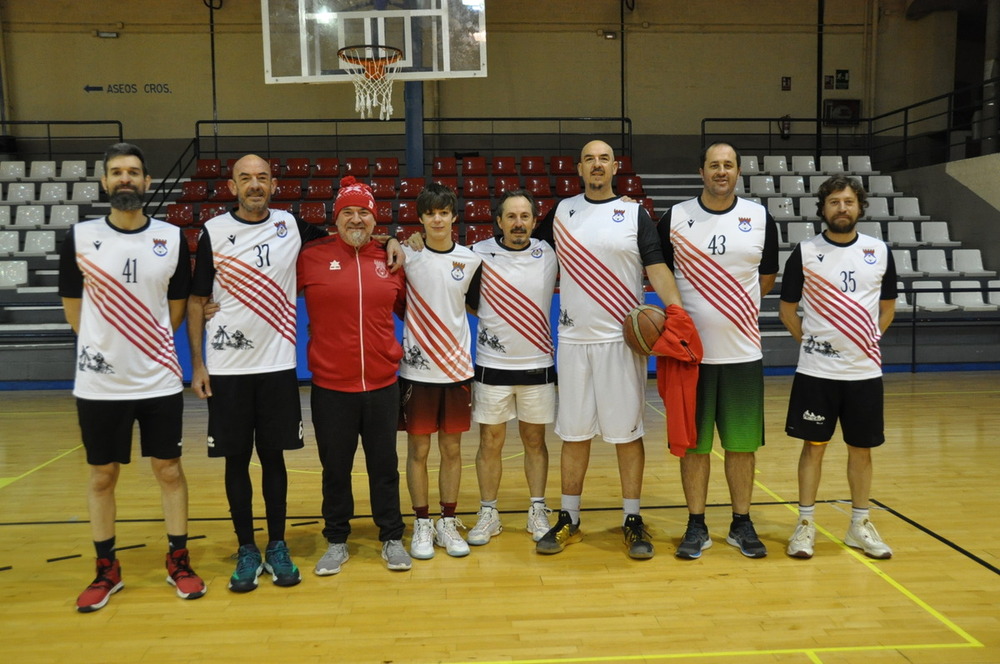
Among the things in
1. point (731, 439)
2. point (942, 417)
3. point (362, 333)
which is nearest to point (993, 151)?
point (942, 417)

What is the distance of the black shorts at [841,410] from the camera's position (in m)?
3.76

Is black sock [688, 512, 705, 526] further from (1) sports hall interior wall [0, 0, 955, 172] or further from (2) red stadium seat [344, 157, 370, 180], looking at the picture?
(1) sports hall interior wall [0, 0, 955, 172]

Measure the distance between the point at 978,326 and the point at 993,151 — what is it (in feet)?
11.5

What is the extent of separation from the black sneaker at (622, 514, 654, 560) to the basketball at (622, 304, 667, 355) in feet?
2.79

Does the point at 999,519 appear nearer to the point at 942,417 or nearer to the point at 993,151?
the point at 942,417

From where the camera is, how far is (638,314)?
367 cm

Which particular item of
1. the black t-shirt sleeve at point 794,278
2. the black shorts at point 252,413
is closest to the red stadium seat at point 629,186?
the black t-shirt sleeve at point 794,278

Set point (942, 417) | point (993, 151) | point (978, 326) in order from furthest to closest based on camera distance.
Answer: point (993, 151) → point (978, 326) → point (942, 417)

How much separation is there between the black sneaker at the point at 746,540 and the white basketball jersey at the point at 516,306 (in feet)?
3.99

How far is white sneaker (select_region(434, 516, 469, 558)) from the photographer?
3.86 m

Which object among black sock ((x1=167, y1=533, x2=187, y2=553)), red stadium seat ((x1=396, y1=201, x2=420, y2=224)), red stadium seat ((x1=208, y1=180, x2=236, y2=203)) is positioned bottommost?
black sock ((x1=167, y1=533, x2=187, y2=553))

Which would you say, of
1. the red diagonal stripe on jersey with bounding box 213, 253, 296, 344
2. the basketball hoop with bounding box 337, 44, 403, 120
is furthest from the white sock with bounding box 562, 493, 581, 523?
the basketball hoop with bounding box 337, 44, 403, 120

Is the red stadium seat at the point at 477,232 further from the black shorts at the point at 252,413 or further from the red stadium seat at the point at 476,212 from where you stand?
the black shorts at the point at 252,413

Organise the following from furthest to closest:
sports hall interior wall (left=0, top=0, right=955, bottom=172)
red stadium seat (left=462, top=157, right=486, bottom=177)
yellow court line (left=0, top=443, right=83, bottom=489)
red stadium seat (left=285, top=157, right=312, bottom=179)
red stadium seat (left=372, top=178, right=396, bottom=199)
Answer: sports hall interior wall (left=0, top=0, right=955, bottom=172) < red stadium seat (left=285, top=157, right=312, bottom=179) < red stadium seat (left=462, top=157, right=486, bottom=177) < red stadium seat (left=372, top=178, right=396, bottom=199) < yellow court line (left=0, top=443, right=83, bottom=489)
